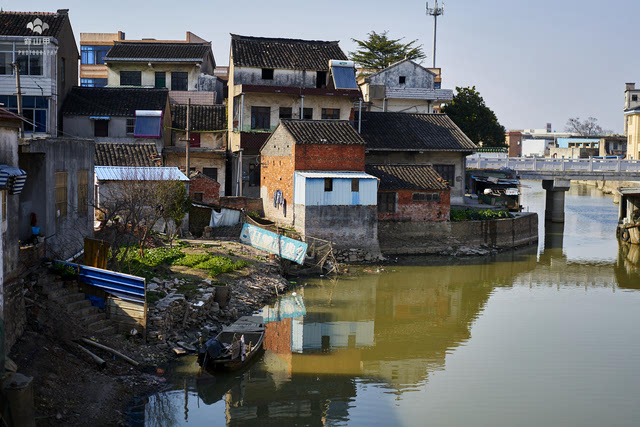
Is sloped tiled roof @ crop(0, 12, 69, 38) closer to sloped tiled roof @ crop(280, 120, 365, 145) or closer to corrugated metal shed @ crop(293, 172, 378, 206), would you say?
sloped tiled roof @ crop(280, 120, 365, 145)

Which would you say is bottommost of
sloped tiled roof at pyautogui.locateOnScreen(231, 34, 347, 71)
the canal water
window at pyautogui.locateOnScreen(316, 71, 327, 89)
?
the canal water

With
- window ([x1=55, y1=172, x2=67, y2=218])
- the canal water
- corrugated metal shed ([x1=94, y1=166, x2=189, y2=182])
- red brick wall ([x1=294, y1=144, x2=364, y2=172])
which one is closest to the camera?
the canal water

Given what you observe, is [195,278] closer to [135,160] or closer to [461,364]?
[461,364]

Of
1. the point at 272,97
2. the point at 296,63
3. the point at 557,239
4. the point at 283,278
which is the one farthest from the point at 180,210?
the point at 557,239

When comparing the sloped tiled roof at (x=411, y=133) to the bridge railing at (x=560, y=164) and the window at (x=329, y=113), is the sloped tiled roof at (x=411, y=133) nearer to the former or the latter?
the window at (x=329, y=113)

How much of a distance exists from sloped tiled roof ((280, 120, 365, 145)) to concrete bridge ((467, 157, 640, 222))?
14819 mm

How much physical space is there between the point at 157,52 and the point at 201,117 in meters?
7.14

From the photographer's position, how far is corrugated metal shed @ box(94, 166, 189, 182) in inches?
1054

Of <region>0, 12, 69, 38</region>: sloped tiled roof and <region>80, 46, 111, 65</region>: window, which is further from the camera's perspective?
<region>80, 46, 111, 65</region>: window

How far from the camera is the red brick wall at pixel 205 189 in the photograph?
31.5 m

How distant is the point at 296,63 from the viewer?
38469 millimetres

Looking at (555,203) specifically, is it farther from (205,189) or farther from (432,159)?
(205,189)

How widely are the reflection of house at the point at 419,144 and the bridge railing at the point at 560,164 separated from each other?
5119 millimetres

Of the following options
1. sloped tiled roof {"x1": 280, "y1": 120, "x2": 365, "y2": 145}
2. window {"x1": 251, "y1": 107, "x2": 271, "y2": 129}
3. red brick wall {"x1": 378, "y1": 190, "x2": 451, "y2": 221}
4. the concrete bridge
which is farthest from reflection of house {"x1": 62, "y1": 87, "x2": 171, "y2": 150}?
the concrete bridge
